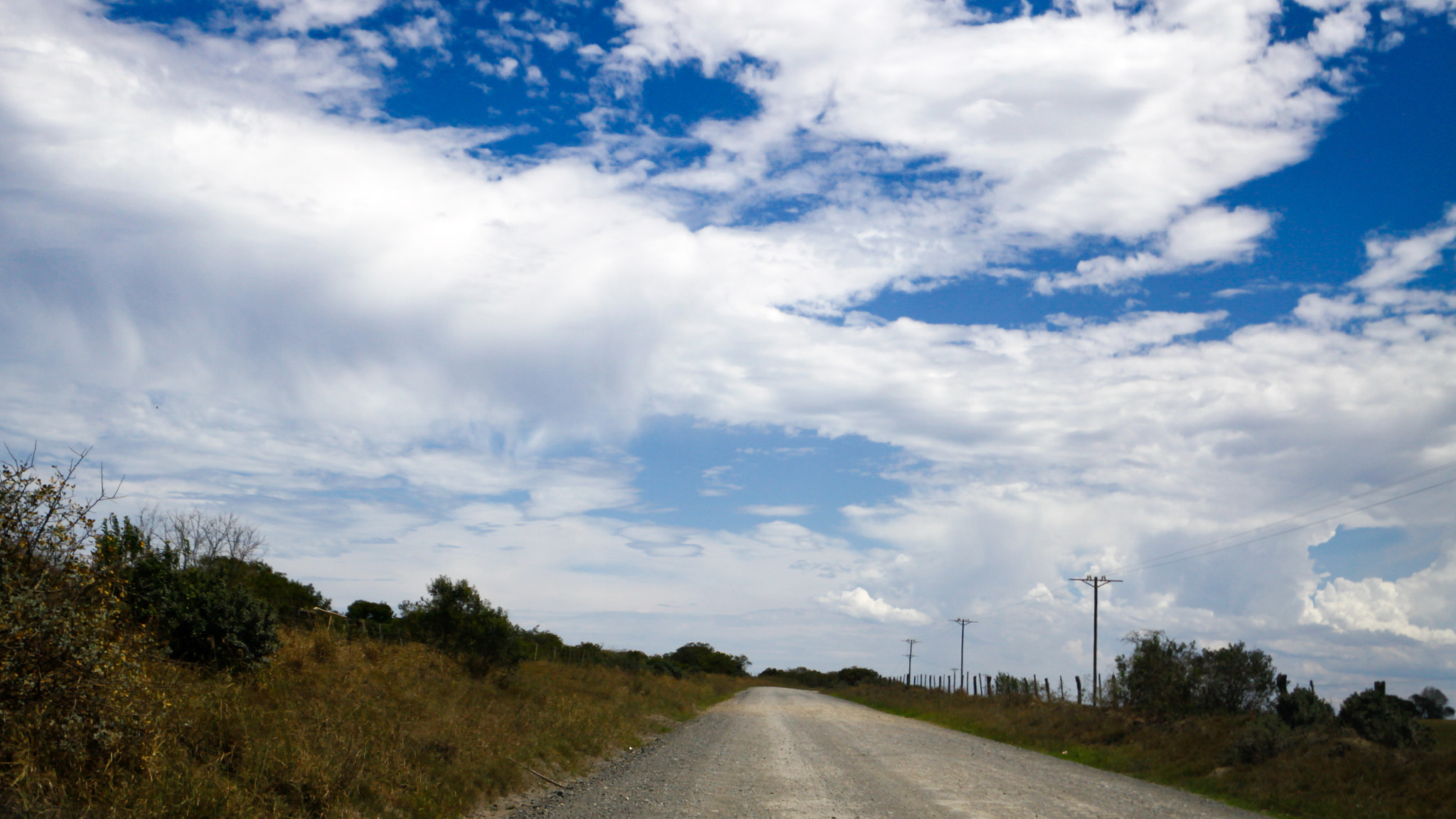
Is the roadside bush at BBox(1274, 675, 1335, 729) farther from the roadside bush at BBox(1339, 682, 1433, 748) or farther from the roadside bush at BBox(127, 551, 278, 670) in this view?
the roadside bush at BBox(127, 551, 278, 670)

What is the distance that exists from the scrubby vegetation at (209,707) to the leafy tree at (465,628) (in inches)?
110

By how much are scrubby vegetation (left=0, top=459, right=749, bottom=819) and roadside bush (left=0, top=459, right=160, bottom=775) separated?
14mm

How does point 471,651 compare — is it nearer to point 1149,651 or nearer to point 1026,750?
point 1026,750

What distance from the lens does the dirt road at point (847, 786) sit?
418 inches

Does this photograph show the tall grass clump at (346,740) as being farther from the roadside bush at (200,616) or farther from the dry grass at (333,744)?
the roadside bush at (200,616)

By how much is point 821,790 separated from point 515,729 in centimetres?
624

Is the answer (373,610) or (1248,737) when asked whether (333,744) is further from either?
(373,610)

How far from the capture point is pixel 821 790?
1216 cm

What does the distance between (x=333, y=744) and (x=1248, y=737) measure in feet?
63.3

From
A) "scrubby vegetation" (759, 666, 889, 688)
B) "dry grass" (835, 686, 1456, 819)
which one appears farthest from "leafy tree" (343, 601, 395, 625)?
"scrubby vegetation" (759, 666, 889, 688)

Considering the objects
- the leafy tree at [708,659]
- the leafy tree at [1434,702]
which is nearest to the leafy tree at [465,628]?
the leafy tree at [1434,702]

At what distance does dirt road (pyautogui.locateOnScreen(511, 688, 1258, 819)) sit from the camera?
10.6 m

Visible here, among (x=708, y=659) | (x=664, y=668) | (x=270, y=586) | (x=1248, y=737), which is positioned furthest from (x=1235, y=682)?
(x=708, y=659)

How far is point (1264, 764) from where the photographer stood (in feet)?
58.9
